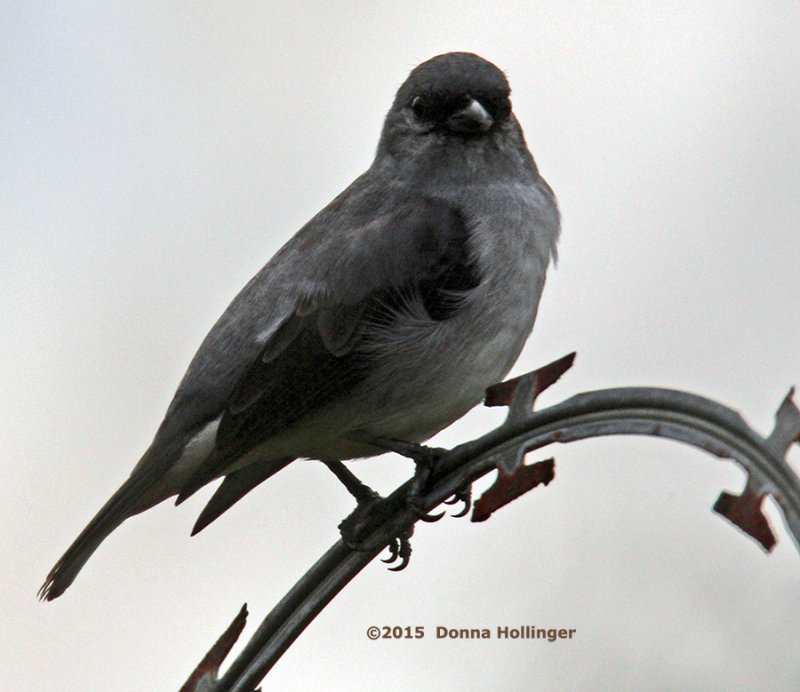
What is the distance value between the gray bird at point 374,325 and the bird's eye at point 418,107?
0.18 ft

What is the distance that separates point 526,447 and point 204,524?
1.62 meters

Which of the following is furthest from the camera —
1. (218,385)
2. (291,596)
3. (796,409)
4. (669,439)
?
(218,385)

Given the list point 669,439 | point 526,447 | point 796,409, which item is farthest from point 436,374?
point 796,409

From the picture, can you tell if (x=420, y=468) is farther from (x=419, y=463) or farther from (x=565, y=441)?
(x=565, y=441)

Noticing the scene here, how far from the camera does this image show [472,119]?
3697 mm

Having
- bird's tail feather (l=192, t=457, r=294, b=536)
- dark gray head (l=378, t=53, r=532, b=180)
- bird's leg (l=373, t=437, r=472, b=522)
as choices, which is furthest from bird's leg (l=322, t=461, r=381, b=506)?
dark gray head (l=378, t=53, r=532, b=180)

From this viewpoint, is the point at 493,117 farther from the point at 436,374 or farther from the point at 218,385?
the point at 218,385

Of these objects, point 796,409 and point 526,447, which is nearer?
point 796,409

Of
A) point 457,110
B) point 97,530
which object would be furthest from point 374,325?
point 97,530

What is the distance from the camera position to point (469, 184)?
3.68 m

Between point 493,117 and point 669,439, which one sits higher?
point 493,117

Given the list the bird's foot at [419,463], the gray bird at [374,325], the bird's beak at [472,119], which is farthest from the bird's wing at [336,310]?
the bird's beak at [472,119]

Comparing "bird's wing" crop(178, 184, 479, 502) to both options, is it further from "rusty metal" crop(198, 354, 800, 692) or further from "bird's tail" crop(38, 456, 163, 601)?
"rusty metal" crop(198, 354, 800, 692)

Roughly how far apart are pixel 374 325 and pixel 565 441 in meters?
1.50
